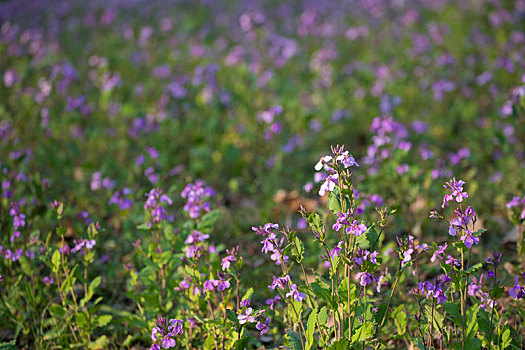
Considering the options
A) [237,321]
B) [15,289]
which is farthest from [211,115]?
[237,321]

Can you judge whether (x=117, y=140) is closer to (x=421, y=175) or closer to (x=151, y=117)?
(x=151, y=117)

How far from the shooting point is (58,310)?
237 centimetres

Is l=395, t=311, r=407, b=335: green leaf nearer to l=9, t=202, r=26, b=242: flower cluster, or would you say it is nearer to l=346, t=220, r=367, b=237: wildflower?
l=346, t=220, r=367, b=237: wildflower

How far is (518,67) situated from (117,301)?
3952 millimetres

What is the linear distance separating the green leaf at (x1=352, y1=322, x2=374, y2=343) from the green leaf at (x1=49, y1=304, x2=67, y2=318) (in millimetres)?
1360

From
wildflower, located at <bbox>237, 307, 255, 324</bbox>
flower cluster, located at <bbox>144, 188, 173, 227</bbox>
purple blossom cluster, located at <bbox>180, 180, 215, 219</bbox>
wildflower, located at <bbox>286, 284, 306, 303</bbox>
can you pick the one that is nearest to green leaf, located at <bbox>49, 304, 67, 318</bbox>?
flower cluster, located at <bbox>144, 188, 173, 227</bbox>

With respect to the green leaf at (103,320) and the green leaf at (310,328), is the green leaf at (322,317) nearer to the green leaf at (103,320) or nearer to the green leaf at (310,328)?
the green leaf at (310,328)

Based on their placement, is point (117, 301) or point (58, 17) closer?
point (117, 301)

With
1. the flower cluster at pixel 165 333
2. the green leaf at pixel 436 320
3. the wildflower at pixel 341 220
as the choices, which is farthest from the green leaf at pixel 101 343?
the green leaf at pixel 436 320

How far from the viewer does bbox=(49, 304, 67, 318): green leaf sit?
2351 millimetres

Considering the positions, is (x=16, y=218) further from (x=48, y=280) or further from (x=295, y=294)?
(x=295, y=294)

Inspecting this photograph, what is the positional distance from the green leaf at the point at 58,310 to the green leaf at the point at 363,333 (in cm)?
136

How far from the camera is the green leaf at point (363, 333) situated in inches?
71.8

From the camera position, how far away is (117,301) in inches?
116
